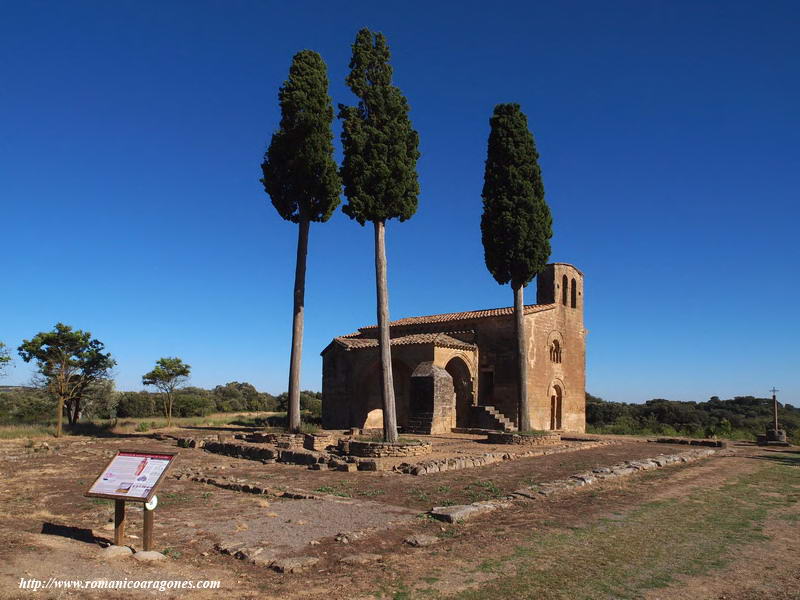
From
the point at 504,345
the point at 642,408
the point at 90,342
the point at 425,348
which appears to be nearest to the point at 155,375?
the point at 90,342

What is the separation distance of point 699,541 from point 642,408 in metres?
42.8

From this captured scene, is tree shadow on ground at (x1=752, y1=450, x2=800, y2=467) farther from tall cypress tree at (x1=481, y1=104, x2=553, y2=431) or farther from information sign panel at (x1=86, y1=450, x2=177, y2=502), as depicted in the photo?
information sign panel at (x1=86, y1=450, x2=177, y2=502)

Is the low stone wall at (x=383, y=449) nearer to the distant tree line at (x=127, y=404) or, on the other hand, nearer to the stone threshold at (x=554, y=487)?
the stone threshold at (x=554, y=487)

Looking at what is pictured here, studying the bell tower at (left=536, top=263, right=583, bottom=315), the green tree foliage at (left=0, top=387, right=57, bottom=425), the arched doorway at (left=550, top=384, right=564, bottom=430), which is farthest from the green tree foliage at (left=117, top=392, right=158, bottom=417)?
the bell tower at (left=536, top=263, right=583, bottom=315)

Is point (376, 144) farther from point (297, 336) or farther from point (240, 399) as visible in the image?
point (240, 399)

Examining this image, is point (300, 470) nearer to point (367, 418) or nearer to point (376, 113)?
point (376, 113)

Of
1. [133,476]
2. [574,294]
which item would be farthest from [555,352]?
[133,476]

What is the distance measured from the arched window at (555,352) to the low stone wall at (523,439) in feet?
28.8

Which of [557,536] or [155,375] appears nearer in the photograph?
[557,536]

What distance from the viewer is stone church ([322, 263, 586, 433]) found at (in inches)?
1027

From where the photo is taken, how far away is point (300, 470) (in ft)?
44.2

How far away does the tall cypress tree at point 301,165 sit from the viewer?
765 inches

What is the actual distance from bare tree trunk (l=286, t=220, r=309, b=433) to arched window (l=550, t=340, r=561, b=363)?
1402 cm

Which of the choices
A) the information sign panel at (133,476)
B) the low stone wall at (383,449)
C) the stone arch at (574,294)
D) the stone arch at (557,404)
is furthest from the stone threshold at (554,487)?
the stone arch at (574,294)
